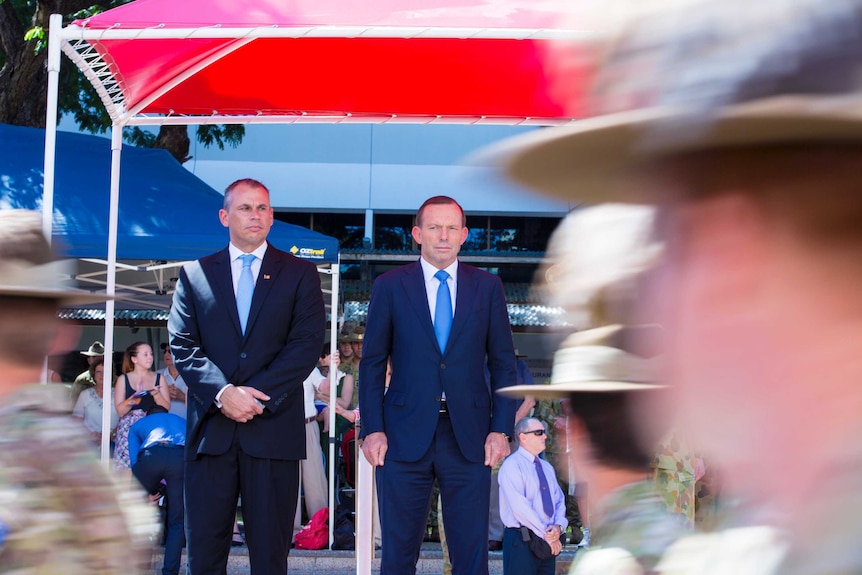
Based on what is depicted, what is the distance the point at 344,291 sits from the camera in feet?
53.9

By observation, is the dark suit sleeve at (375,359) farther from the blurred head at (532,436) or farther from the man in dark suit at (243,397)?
the blurred head at (532,436)

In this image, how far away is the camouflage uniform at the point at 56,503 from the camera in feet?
5.12

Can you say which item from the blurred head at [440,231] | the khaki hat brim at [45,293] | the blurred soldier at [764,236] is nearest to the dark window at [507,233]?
the blurred head at [440,231]

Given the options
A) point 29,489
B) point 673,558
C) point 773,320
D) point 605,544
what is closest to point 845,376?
point 773,320

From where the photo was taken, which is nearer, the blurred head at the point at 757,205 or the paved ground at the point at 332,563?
the blurred head at the point at 757,205

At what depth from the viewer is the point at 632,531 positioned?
132 cm

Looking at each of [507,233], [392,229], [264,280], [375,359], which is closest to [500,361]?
[375,359]

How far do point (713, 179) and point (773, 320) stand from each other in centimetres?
10

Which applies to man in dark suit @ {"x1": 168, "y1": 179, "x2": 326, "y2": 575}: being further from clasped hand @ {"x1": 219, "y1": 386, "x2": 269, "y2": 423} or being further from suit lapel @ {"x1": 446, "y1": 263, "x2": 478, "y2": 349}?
suit lapel @ {"x1": 446, "y1": 263, "x2": 478, "y2": 349}

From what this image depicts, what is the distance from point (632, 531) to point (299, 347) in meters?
3.70

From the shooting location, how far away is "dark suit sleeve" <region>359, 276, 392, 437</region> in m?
5.07

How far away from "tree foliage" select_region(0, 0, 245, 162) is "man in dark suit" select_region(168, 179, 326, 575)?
543 centimetres

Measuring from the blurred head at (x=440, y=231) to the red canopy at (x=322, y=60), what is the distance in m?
0.85

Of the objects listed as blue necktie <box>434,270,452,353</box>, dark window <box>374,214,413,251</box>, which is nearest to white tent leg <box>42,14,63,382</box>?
blue necktie <box>434,270,452,353</box>
